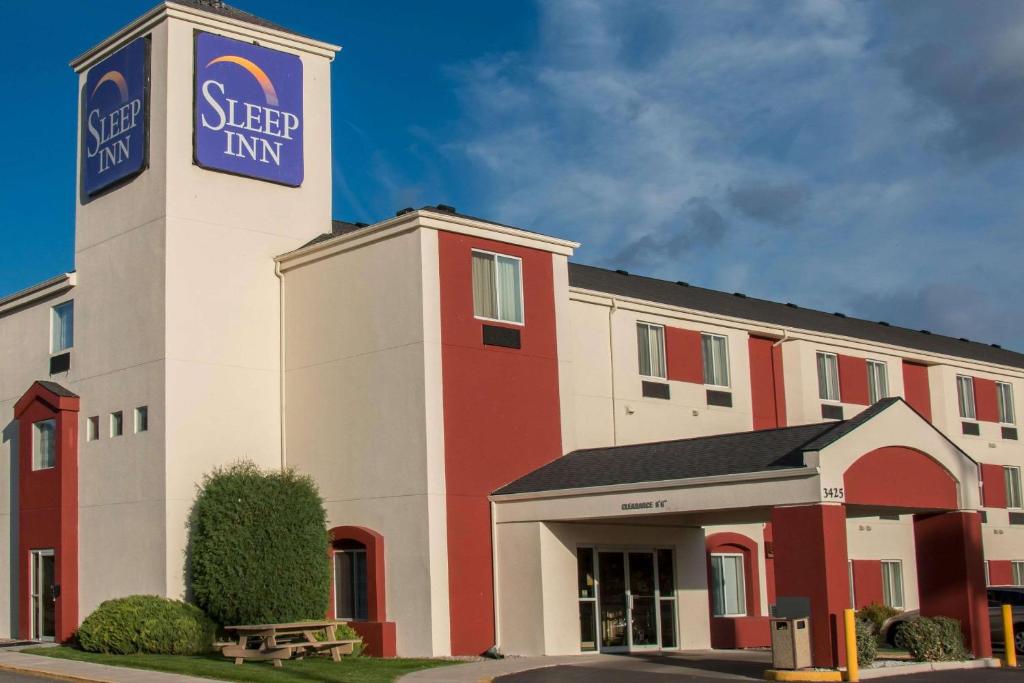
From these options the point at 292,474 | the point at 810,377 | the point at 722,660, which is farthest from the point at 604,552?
the point at 810,377

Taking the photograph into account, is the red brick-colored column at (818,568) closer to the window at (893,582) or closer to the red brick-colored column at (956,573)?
the red brick-colored column at (956,573)

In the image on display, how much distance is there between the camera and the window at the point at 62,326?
2973cm

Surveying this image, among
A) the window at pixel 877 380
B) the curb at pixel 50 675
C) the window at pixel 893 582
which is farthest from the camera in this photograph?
the window at pixel 877 380

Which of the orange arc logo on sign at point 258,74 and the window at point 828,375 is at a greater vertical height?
the orange arc logo on sign at point 258,74

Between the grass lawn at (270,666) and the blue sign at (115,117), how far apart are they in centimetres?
1076

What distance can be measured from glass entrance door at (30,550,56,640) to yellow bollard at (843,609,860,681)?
57.3ft

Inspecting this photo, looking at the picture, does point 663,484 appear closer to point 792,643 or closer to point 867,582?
point 792,643

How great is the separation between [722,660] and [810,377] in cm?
1308

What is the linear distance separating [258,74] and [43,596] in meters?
12.8

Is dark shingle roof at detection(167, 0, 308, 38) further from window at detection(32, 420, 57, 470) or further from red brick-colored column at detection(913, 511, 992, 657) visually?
red brick-colored column at detection(913, 511, 992, 657)

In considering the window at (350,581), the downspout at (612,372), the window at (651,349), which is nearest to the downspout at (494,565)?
the window at (350,581)

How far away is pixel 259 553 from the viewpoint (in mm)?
24406

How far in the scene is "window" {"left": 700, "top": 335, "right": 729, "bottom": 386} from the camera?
108ft

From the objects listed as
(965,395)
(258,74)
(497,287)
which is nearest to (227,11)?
(258,74)
